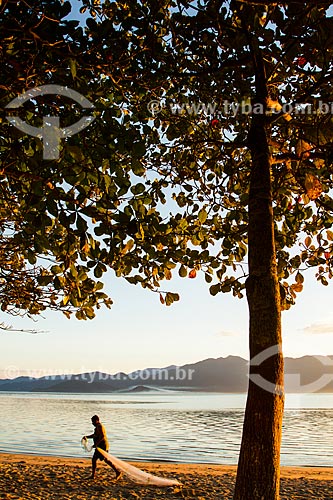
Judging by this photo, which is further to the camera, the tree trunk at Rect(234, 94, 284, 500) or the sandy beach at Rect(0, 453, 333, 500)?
the sandy beach at Rect(0, 453, 333, 500)

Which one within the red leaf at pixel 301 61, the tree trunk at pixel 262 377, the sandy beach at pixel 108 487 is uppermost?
the red leaf at pixel 301 61

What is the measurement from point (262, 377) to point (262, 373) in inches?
2.1

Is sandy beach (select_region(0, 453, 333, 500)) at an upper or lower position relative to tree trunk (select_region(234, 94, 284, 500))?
lower

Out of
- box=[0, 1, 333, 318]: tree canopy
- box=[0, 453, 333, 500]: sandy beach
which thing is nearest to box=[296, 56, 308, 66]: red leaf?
box=[0, 1, 333, 318]: tree canopy

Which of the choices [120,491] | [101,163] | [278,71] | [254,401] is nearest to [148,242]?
[101,163]

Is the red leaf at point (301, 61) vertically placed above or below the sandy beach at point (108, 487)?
above

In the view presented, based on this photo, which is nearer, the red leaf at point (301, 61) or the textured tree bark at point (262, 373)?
the textured tree bark at point (262, 373)

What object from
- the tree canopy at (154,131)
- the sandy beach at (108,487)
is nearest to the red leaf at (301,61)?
the tree canopy at (154,131)

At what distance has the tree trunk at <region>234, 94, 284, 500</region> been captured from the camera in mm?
6590

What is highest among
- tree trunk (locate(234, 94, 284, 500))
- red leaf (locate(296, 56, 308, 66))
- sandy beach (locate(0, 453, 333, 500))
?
red leaf (locate(296, 56, 308, 66))

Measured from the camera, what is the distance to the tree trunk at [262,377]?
21.6 ft

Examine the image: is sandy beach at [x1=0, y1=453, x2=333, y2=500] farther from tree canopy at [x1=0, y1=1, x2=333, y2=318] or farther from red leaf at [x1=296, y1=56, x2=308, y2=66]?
red leaf at [x1=296, y1=56, x2=308, y2=66]

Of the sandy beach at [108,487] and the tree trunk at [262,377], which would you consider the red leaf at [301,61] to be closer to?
the tree trunk at [262,377]

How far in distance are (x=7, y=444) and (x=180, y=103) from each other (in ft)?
130
